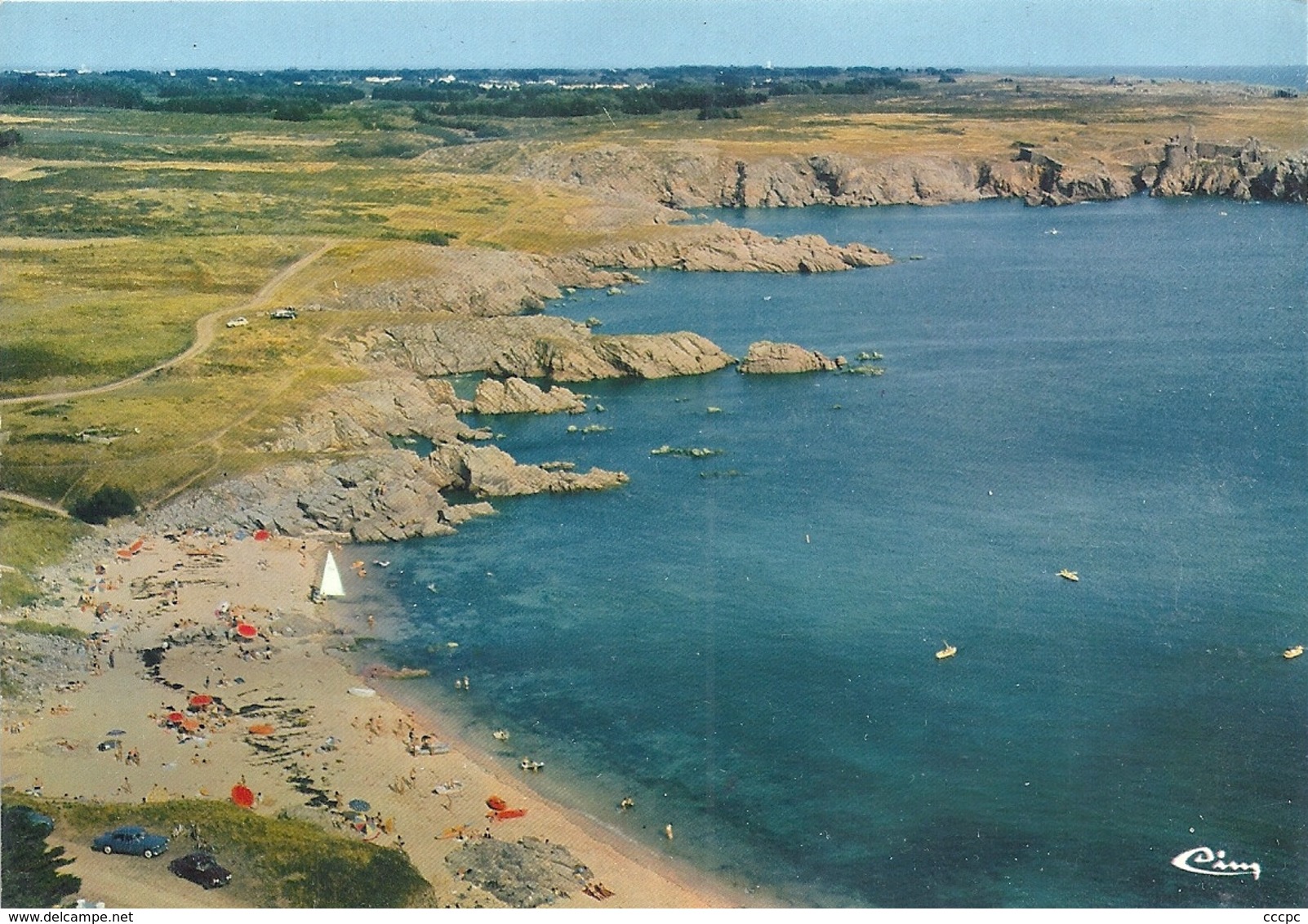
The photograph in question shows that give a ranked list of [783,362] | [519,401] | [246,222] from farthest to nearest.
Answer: [246,222], [783,362], [519,401]

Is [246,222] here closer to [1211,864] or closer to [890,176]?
[890,176]

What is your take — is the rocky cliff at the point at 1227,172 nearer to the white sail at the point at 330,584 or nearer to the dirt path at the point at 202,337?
the dirt path at the point at 202,337

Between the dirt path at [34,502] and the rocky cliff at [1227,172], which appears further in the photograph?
the rocky cliff at [1227,172]

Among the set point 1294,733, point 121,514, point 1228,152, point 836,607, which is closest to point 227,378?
point 121,514

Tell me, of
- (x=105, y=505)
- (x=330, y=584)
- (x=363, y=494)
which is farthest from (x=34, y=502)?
(x=330, y=584)

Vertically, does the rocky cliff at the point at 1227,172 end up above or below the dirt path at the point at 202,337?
above

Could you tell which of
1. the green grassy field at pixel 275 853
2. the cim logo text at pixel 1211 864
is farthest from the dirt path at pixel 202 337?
the cim logo text at pixel 1211 864

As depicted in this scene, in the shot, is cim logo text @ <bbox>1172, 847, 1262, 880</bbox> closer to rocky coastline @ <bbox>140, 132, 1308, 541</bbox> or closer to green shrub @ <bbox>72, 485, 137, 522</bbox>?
rocky coastline @ <bbox>140, 132, 1308, 541</bbox>
